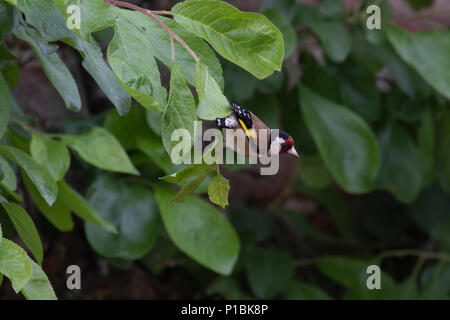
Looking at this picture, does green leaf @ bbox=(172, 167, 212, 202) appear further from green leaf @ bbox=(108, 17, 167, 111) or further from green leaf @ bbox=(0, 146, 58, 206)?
green leaf @ bbox=(0, 146, 58, 206)

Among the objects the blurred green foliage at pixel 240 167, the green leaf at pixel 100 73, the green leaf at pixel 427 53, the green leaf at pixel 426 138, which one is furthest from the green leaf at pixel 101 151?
the green leaf at pixel 426 138

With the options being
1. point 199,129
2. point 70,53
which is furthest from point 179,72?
point 70,53

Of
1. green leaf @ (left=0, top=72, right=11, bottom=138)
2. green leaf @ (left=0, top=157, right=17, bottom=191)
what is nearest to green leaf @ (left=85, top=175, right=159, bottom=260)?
green leaf @ (left=0, top=157, right=17, bottom=191)

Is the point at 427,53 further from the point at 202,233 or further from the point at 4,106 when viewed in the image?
the point at 4,106

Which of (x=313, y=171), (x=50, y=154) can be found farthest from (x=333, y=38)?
(x=50, y=154)
